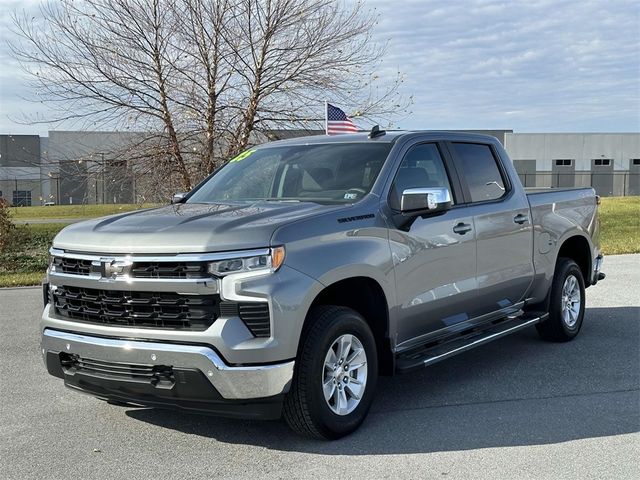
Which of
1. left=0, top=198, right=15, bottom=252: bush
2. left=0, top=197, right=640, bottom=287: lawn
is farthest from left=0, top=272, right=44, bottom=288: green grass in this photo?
left=0, top=198, right=15, bottom=252: bush

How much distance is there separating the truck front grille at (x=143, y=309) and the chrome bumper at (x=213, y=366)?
13cm

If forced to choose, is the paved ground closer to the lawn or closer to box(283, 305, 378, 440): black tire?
box(283, 305, 378, 440): black tire

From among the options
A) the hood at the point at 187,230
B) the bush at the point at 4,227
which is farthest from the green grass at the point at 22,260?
the hood at the point at 187,230

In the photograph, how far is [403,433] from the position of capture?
4707 mm

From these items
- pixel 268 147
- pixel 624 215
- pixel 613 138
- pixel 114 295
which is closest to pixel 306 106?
pixel 268 147

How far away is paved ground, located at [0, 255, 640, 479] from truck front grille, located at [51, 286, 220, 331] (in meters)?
0.82

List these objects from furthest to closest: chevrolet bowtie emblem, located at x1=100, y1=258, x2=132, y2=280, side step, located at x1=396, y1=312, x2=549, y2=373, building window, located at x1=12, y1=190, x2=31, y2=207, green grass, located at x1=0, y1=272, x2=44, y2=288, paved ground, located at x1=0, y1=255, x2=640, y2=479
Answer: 1. building window, located at x1=12, y1=190, x2=31, y2=207
2. green grass, located at x1=0, y1=272, x2=44, y2=288
3. side step, located at x1=396, y1=312, x2=549, y2=373
4. chevrolet bowtie emblem, located at x1=100, y1=258, x2=132, y2=280
5. paved ground, located at x1=0, y1=255, x2=640, y2=479

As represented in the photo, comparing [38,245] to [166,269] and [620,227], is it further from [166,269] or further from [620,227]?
[620,227]

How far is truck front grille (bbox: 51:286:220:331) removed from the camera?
411cm

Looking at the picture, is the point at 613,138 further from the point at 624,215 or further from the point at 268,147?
the point at 268,147

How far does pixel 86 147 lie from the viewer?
52.9ft

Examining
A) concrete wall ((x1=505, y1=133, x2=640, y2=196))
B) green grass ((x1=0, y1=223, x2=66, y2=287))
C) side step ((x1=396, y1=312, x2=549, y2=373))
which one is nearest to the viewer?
side step ((x1=396, y1=312, x2=549, y2=373))

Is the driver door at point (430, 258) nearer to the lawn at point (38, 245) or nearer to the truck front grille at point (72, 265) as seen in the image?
the truck front grille at point (72, 265)

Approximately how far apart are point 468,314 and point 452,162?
1292 mm
